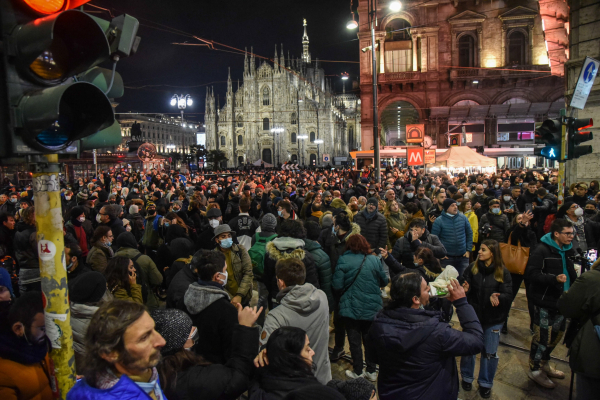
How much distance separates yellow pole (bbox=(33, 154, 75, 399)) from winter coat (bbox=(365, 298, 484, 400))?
1694 mm

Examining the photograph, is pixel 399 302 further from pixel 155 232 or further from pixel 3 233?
pixel 3 233

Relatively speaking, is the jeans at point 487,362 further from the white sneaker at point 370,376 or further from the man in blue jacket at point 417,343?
the man in blue jacket at point 417,343

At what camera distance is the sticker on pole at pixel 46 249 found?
1.66 m

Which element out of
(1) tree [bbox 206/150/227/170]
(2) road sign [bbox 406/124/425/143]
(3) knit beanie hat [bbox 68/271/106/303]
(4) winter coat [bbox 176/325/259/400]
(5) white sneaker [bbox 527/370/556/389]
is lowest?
(5) white sneaker [bbox 527/370/556/389]

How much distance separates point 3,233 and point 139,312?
18.2ft

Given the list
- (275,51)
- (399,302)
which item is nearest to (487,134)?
(399,302)

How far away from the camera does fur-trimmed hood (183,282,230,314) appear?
2621 millimetres

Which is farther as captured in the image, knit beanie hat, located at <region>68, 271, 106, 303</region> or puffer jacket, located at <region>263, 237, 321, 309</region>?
puffer jacket, located at <region>263, 237, 321, 309</region>

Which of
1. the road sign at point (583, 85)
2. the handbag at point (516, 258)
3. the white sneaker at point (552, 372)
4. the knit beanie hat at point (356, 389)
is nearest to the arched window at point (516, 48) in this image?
the road sign at point (583, 85)

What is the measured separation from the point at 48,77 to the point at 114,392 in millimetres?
1361

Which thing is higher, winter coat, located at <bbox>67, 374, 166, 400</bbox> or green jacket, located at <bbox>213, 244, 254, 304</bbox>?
winter coat, located at <bbox>67, 374, 166, 400</bbox>

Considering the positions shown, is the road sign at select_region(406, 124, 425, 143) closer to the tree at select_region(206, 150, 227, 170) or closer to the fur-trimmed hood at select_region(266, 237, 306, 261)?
the fur-trimmed hood at select_region(266, 237, 306, 261)

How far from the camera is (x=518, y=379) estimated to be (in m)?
4.03

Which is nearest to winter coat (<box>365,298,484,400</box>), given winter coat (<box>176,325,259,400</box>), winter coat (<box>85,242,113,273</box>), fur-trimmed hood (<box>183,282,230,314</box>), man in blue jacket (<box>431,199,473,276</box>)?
winter coat (<box>176,325,259,400</box>)
